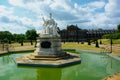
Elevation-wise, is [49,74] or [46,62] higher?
[46,62]

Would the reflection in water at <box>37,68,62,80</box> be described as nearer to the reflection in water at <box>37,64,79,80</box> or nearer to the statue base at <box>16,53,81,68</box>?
the reflection in water at <box>37,64,79,80</box>

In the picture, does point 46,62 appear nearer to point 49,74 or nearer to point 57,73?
point 57,73

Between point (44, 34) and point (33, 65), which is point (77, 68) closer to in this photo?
point (33, 65)

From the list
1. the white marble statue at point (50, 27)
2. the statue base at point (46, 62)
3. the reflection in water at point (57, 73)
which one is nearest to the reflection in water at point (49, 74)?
the reflection in water at point (57, 73)

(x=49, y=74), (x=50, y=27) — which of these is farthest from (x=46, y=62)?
(x=50, y=27)

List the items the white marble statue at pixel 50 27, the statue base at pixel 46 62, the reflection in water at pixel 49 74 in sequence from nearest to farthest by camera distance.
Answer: the reflection in water at pixel 49 74
the statue base at pixel 46 62
the white marble statue at pixel 50 27

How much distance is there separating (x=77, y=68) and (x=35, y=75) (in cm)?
618

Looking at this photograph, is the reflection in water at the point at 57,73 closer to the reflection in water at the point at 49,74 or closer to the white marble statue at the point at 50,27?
the reflection in water at the point at 49,74

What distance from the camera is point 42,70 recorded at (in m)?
24.4

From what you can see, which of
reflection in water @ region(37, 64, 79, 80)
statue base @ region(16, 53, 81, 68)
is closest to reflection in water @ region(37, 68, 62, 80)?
reflection in water @ region(37, 64, 79, 80)

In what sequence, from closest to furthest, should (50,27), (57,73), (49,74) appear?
(49,74) < (57,73) < (50,27)

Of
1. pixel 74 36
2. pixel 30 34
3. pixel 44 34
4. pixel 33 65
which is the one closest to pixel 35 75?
pixel 33 65

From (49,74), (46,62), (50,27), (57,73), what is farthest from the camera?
(50,27)

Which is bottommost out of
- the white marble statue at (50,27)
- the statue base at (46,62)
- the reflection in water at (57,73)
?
the reflection in water at (57,73)
